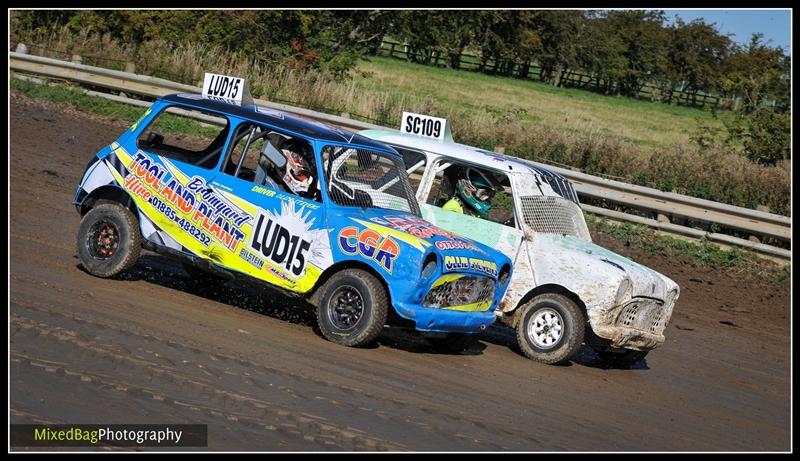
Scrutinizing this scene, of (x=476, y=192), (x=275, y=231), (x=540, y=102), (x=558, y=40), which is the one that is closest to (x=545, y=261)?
(x=476, y=192)

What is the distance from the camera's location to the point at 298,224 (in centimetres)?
937

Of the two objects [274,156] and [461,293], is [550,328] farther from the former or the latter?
[274,156]

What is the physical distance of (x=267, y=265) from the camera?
9.43 meters

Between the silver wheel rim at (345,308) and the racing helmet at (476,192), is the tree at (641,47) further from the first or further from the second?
the silver wheel rim at (345,308)

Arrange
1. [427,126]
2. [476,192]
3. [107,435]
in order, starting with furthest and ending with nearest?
1. [427,126]
2. [476,192]
3. [107,435]

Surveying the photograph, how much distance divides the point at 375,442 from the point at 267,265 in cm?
336

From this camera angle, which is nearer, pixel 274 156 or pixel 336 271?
pixel 336 271

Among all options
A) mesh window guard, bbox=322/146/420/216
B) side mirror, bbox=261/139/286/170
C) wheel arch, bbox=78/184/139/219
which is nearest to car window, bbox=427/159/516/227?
mesh window guard, bbox=322/146/420/216

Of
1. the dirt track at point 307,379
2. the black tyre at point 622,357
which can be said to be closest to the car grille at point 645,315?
the black tyre at point 622,357

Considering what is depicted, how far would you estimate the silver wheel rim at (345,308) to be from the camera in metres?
8.95

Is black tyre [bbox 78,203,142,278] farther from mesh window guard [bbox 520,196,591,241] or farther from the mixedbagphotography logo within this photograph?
the mixedbagphotography logo

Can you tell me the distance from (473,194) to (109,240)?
3631mm

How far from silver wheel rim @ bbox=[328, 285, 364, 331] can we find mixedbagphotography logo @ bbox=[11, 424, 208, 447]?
9.92ft
